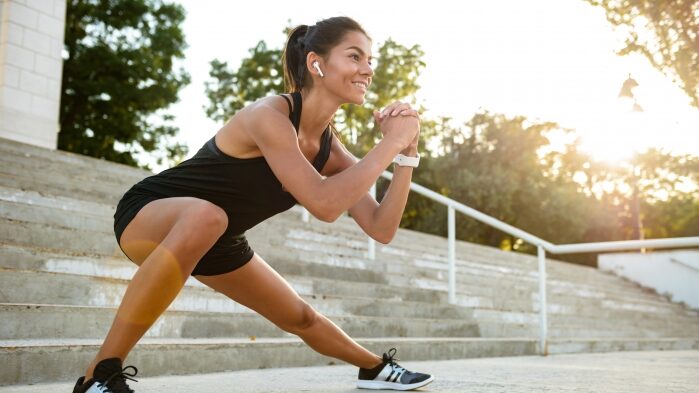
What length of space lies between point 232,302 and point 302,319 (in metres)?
1.88

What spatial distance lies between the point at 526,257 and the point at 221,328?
10059mm

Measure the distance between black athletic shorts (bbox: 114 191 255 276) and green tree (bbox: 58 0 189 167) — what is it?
20.6 metres

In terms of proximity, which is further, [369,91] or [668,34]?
[369,91]

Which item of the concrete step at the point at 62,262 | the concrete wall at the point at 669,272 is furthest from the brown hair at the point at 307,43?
the concrete wall at the point at 669,272

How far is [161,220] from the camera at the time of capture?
A: 224 cm

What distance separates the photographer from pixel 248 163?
7.74 ft

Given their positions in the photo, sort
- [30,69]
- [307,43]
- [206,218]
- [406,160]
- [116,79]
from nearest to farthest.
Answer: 1. [206,218]
2. [307,43]
3. [406,160]
4. [30,69]
5. [116,79]

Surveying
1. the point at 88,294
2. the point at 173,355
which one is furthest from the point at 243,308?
the point at 173,355

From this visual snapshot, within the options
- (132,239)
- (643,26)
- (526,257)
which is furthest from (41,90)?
(526,257)

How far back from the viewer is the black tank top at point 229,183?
236 centimetres

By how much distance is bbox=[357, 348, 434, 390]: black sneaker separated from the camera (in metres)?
2.93

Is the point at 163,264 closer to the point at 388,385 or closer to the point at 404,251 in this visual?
the point at 388,385

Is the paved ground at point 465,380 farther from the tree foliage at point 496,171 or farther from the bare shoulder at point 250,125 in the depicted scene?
the tree foliage at point 496,171

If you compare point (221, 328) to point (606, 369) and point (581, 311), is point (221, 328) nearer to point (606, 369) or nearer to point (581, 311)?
point (606, 369)
